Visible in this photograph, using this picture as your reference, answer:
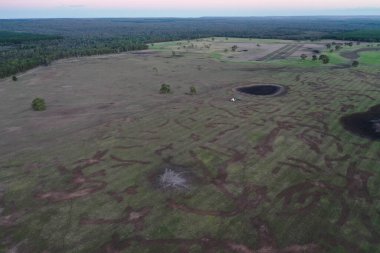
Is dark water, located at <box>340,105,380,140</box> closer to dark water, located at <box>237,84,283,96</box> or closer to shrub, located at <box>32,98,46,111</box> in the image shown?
dark water, located at <box>237,84,283,96</box>

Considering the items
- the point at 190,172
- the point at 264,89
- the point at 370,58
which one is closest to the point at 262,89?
the point at 264,89

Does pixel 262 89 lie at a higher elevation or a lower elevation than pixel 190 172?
higher

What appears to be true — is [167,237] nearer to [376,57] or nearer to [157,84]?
Result: [157,84]

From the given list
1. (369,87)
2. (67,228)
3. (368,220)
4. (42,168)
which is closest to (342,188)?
(368,220)

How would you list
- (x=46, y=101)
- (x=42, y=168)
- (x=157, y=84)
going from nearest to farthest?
(x=42, y=168), (x=46, y=101), (x=157, y=84)

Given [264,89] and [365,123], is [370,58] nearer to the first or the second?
[264,89]

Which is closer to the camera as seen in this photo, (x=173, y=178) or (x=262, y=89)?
(x=173, y=178)

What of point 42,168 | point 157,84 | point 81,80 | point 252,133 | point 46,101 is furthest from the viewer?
point 81,80
